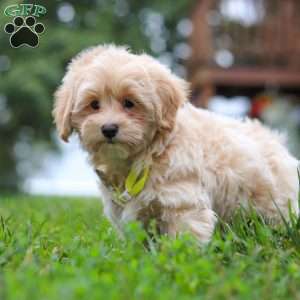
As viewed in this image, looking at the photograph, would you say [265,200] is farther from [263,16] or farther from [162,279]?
[263,16]

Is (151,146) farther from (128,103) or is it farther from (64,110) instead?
(64,110)

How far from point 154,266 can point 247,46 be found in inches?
387

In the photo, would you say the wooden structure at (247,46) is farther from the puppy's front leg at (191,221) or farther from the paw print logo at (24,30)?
the puppy's front leg at (191,221)

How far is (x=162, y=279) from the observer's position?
8.67 feet

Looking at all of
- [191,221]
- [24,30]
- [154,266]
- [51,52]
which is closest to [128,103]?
[191,221]

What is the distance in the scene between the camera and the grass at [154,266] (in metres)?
2.36

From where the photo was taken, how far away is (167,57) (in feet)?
58.7

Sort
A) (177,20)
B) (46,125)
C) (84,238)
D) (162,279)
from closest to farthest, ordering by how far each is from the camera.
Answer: (162,279), (84,238), (46,125), (177,20)

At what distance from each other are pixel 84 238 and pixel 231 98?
10.3m

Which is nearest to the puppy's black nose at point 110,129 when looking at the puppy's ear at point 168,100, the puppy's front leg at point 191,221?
the puppy's ear at point 168,100

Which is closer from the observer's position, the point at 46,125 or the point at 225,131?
the point at 225,131

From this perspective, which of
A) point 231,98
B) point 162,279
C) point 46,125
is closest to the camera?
point 162,279

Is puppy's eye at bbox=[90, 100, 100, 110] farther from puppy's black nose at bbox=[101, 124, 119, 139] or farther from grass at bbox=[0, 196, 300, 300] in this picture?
grass at bbox=[0, 196, 300, 300]

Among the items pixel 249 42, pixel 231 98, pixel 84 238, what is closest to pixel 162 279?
pixel 84 238
